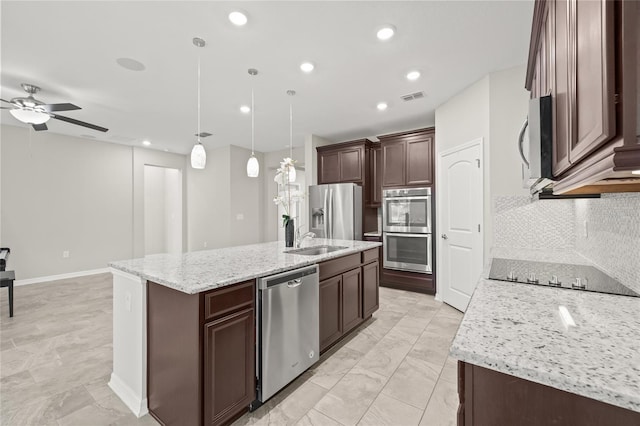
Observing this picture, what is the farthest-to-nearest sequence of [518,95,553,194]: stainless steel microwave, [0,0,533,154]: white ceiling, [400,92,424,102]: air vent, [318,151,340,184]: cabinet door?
[318,151,340,184]: cabinet door < [400,92,424,102]: air vent < [0,0,533,154]: white ceiling < [518,95,553,194]: stainless steel microwave

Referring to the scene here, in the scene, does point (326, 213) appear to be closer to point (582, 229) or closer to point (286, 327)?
point (286, 327)

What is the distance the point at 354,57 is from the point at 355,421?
117 inches

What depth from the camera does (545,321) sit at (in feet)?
2.89

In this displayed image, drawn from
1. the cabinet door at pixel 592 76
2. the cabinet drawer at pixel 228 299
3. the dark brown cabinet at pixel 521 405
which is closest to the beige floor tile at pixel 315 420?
the cabinet drawer at pixel 228 299

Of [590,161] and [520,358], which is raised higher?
[590,161]

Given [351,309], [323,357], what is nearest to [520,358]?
[323,357]

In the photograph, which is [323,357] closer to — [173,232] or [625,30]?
[625,30]

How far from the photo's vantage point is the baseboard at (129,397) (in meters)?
1.68

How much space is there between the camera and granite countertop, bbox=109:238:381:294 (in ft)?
4.74

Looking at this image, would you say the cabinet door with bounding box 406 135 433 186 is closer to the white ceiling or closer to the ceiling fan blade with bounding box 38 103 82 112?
the white ceiling

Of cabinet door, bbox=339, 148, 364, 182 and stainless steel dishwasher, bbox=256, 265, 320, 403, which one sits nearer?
stainless steel dishwasher, bbox=256, 265, 320, 403

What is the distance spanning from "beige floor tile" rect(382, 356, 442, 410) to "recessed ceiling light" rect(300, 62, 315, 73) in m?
2.94

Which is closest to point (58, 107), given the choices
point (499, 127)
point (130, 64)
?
point (130, 64)

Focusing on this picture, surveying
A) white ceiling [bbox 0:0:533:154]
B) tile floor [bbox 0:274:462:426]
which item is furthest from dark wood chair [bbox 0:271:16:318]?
white ceiling [bbox 0:0:533:154]
